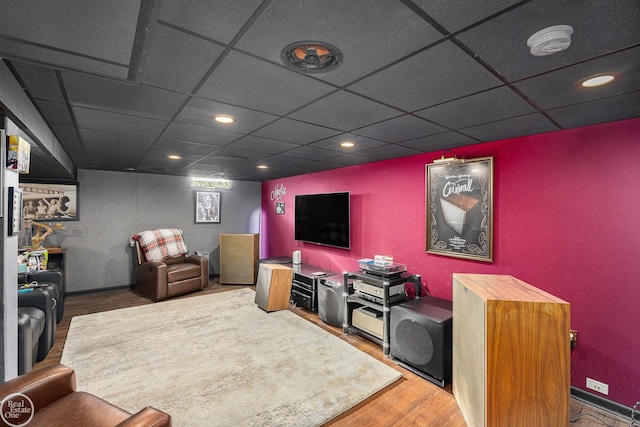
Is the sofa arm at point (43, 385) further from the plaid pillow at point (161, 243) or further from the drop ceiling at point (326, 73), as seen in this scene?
the plaid pillow at point (161, 243)

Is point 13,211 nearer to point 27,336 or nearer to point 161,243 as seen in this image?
point 27,336

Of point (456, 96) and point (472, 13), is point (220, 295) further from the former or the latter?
point (472, 13)

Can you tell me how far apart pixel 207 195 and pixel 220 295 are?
2.56 m

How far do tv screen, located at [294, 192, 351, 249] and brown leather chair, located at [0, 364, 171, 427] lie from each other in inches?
136

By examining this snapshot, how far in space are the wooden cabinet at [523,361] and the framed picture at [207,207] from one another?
6151 mm

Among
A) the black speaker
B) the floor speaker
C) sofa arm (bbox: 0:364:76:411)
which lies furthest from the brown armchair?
the black speaker

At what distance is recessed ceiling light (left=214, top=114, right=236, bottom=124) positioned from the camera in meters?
2.31

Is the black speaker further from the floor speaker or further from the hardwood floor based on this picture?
the floor speaker

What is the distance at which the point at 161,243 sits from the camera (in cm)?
566

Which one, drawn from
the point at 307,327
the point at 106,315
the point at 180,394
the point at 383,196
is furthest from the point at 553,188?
the point at 106,315

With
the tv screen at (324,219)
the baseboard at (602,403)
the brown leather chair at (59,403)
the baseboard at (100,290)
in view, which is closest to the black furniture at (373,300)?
the tv screen at (324,219)

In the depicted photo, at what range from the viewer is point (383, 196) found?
162 inches

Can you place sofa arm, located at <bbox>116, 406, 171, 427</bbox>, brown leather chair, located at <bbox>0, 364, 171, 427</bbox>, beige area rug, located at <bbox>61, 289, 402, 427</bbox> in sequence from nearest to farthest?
1. sofa arm, located at <bbox>116, 406, 171, 427</bbox>
2. brown leather chair, located at <bbox>0, 364, 171, 427</bbox>
3. beige area rug, located at <bbox>61, 289, 402, 427</bbox>

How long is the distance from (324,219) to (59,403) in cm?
386
